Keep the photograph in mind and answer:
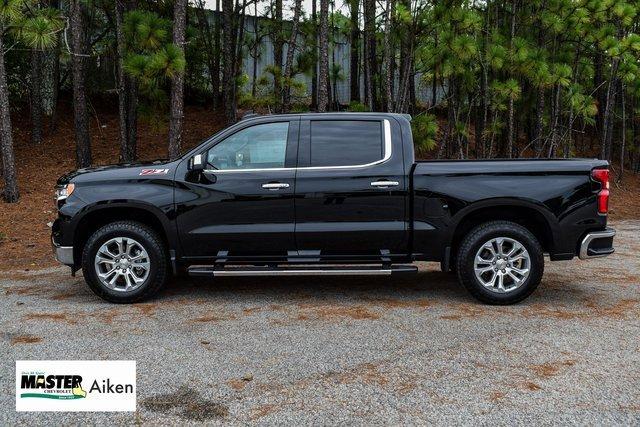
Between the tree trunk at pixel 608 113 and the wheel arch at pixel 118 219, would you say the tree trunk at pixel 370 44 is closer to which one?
the tree trunk at pixel 608 113

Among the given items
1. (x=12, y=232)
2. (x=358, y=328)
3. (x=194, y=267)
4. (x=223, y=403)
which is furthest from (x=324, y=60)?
(x=223, y=403)

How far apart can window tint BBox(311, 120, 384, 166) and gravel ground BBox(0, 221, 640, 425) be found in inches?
59.0

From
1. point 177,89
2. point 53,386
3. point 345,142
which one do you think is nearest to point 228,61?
point 177,89

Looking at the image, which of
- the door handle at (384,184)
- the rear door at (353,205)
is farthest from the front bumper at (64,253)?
the door handle at (384,184)

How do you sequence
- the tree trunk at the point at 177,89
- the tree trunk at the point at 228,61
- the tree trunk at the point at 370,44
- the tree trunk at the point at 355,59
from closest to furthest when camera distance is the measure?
the tree trunk at the point at 177,89, the tree trunk at the point at 370,44, the tree trunk at the point at 228,61, the tree trunk at the point at 355,59

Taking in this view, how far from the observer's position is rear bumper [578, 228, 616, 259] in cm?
559

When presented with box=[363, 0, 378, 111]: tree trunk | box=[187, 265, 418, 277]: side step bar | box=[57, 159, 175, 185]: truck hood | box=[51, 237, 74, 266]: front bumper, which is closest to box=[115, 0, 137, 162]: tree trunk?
box=[363, 0, 378, 111]: tree trunk

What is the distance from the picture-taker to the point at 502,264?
18.5 ft

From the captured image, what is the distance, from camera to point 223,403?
11.3ft

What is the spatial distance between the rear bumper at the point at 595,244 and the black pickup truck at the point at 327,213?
0.4 inches

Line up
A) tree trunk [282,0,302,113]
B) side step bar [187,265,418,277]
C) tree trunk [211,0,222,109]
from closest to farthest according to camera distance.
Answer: side step bar [187,265,418,277] < tree trunk [282,0,302,113] < tree trunk [211,0,222,109]

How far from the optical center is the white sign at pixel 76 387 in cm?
340

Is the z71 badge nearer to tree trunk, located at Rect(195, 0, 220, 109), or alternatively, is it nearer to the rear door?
the rear door

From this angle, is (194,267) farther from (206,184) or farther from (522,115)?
(522,115)
